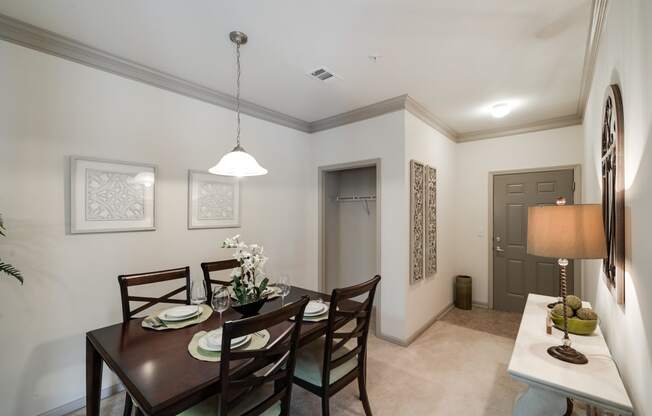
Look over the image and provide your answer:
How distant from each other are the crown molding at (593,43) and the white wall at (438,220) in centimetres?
146

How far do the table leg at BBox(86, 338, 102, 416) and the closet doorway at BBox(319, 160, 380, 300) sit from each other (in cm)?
256

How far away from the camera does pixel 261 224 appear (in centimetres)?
336

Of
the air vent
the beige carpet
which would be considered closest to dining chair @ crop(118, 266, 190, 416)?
the beige carpet

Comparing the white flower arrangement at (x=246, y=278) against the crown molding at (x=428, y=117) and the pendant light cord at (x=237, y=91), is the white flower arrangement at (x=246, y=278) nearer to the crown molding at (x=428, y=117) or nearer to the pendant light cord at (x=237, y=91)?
the pendant light cord at (x=237, y=91)

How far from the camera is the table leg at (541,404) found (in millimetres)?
1367

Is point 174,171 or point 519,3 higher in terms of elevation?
point 519,3

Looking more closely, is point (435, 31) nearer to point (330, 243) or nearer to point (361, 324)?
point (361, 324)

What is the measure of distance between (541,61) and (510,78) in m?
0.28

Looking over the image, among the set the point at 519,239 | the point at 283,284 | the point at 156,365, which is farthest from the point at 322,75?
the point at 519,239

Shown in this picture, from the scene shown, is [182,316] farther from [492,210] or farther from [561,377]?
[492,210]

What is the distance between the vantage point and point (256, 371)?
1.31 metres

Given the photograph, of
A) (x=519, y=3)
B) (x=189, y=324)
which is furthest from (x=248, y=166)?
(x=519, y=3)

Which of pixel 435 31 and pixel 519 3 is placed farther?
pixel 435 31

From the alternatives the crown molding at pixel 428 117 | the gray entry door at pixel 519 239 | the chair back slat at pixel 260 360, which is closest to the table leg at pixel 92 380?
the chair back slat at pixel 260 360
